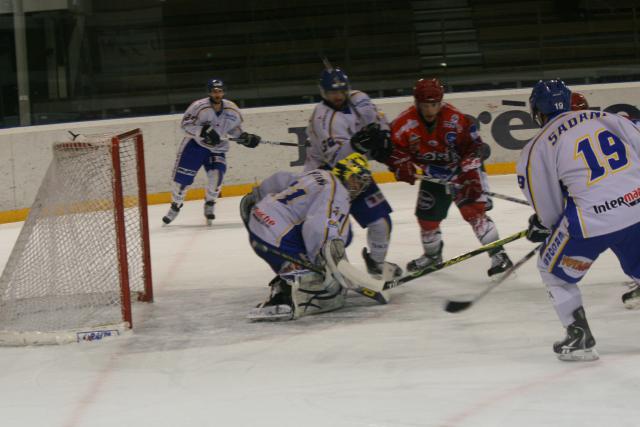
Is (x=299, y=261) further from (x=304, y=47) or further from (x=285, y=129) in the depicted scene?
(x=304, y=47)

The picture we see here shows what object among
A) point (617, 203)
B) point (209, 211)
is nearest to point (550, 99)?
point (617, 203)

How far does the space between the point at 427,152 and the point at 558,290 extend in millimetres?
1842

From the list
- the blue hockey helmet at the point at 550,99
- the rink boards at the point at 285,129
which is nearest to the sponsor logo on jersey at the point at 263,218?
the blue hockey helmet at the point at 550,99

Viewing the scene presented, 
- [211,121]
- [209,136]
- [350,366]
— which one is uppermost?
[211,121]

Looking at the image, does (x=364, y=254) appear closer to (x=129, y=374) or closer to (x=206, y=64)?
(x=129, y=374)

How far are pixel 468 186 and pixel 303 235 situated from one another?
104 centimetres

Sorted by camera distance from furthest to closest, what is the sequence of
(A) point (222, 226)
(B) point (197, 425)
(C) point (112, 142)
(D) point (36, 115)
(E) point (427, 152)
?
(D) point (36, 115), (A) point (222, 226), (E) point (427, 152), (C) point (112, 142), (B) point (197, 425)

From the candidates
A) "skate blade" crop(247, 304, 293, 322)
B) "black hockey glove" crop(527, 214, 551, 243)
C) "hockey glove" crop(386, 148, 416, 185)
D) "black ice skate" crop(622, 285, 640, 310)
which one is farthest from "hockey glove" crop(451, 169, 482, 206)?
"black hockey glove" crop(527, 214, 551, 243)

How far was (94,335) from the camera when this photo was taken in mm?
4172

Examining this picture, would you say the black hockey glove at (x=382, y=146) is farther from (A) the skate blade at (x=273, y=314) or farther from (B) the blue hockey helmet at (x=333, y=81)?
(A) the skate blade at (x=273, y=314)

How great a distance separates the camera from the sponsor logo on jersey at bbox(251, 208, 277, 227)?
4449mm

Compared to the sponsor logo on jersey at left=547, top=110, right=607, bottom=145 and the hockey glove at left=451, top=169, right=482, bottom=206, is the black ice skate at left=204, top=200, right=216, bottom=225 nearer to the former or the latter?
the hockey glove at left=451, top=169, right=482, bottom=206

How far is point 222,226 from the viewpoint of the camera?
24.5ft

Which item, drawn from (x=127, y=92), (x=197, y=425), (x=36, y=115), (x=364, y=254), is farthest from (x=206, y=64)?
(x=197, y=425)
